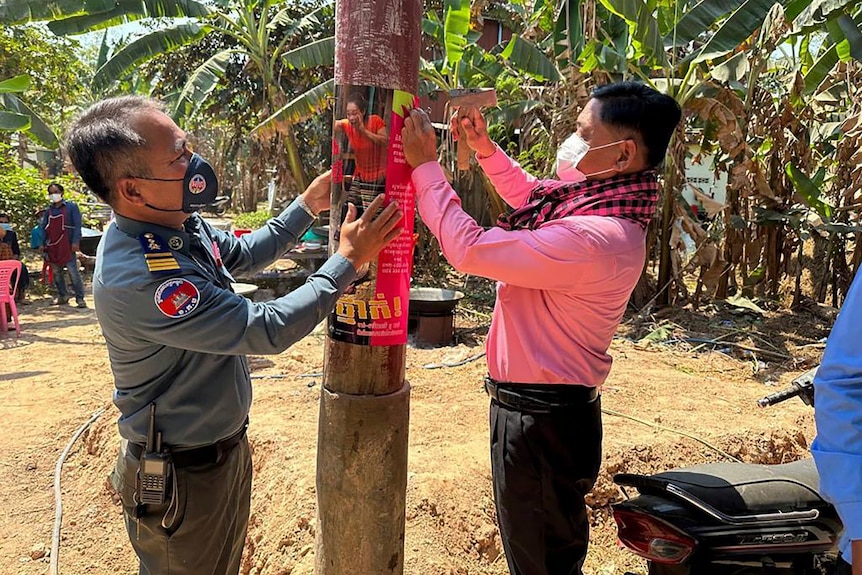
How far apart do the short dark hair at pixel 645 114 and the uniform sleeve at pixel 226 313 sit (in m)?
1.02

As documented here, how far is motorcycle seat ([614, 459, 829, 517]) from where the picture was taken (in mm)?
2283

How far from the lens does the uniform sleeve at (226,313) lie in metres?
1.74

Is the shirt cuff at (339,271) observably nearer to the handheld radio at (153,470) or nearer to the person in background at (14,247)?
the handheld radio at (153,470)

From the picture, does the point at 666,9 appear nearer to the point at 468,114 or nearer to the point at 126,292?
the point at 468,114

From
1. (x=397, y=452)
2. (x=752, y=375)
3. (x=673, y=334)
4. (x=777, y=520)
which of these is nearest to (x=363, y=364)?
(x=397, y=452)

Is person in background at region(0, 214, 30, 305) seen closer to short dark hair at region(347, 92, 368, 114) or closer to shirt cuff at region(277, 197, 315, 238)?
shirt cuff at region(277, 197, 315, 238)

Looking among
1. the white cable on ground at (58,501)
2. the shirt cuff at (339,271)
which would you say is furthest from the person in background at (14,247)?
the shirt cuff at (339,271)

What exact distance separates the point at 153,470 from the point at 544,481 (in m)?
1.27

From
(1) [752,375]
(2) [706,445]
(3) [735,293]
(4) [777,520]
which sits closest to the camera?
(4) [777,520]

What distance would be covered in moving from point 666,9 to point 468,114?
667 centimetres

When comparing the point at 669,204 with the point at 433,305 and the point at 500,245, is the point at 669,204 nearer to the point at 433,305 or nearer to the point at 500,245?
the point at 433,305

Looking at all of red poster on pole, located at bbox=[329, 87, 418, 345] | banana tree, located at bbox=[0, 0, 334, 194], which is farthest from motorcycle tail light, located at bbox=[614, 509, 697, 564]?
banana tree, located at bbox=[0, 0, 334, 194]

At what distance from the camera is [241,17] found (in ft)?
34.3

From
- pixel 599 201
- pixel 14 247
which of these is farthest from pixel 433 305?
pixel 14 247
